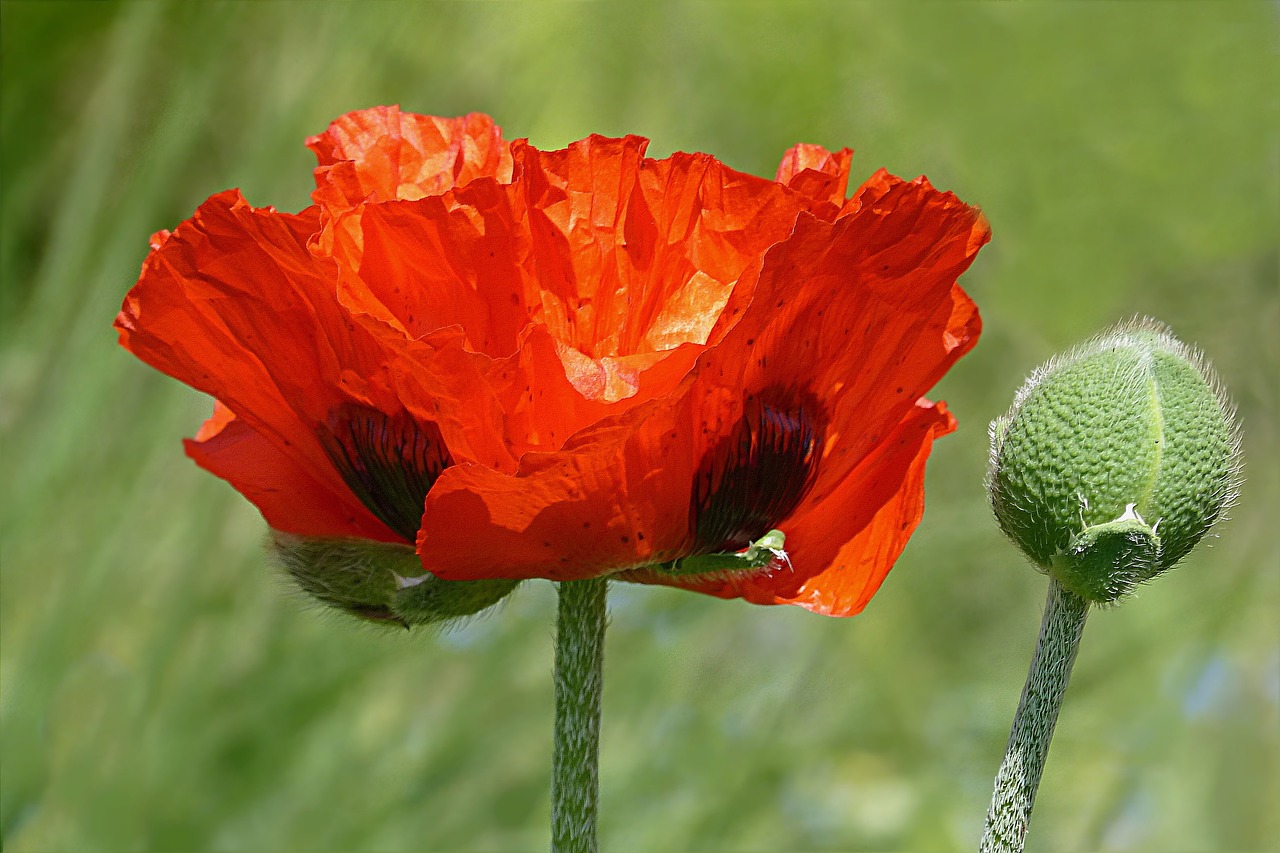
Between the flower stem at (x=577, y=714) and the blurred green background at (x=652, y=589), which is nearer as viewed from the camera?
the flower stem at (x=577, y=714)

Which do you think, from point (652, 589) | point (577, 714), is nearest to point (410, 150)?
point (577, 714)

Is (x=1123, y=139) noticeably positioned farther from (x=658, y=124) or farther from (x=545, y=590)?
(x=545, y=590)

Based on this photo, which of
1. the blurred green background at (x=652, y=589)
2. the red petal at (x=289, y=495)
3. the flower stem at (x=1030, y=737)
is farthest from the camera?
the blurred green background at (x=652, y=589)

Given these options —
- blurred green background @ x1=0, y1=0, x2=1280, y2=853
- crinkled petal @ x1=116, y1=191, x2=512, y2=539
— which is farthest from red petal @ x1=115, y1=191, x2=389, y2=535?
blurred green background @ x1=0, y1=0, x2=1280, y2=853

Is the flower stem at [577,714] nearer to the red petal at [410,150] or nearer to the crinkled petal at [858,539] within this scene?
the crinkled petal at [858,539]

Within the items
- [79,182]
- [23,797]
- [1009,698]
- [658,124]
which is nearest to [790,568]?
[23,797]

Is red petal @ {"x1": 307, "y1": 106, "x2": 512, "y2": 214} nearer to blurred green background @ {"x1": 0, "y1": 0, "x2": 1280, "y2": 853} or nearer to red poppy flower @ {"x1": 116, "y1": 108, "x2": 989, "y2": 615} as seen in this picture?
red poppy flower @ {"x1": 116, "y1": 108, "x2": 989, "y2": 615}

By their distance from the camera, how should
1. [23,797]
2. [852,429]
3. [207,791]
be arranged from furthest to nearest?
[207,791] → [23,797] → [852,429]

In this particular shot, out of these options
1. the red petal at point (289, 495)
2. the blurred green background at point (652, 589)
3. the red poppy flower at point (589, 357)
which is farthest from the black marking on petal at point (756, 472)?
the blurred green background at point (652, 589)
